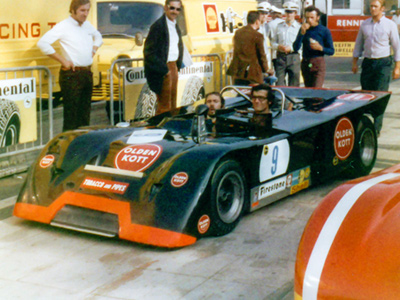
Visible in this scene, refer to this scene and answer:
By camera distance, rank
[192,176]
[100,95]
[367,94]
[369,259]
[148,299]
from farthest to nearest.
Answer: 1. [100,95]
2. [367,94]
3. [192,176]
4. [148,299]
5. [369,259]

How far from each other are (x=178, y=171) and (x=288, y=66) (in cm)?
625

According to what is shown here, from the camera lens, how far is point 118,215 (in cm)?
461

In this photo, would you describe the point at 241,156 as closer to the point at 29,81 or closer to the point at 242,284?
the point at 242,284

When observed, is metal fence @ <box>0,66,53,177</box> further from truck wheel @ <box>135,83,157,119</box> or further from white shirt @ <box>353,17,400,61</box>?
white shirt @ <box>353,17,400,61</box>

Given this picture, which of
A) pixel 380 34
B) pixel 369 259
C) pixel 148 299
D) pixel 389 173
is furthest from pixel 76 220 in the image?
pixel 380 34

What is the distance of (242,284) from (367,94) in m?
3.39

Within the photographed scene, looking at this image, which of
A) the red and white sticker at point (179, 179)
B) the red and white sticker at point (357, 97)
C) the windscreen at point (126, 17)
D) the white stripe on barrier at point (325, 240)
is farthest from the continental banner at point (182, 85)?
the white stripe on barrier at point (325, 240)

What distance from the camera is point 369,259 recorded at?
2.63 metres

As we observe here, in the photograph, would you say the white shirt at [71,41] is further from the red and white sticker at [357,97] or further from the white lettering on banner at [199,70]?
the red and white sticker at [357,97]

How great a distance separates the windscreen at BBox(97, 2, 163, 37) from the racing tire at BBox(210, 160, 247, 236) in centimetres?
616

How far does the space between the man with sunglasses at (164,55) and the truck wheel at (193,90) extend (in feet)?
5.20

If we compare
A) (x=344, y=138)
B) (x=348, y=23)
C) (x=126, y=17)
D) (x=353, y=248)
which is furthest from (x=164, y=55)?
(x=348, y=23)

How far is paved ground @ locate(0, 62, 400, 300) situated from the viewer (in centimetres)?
384

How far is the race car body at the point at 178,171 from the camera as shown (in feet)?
14.9
